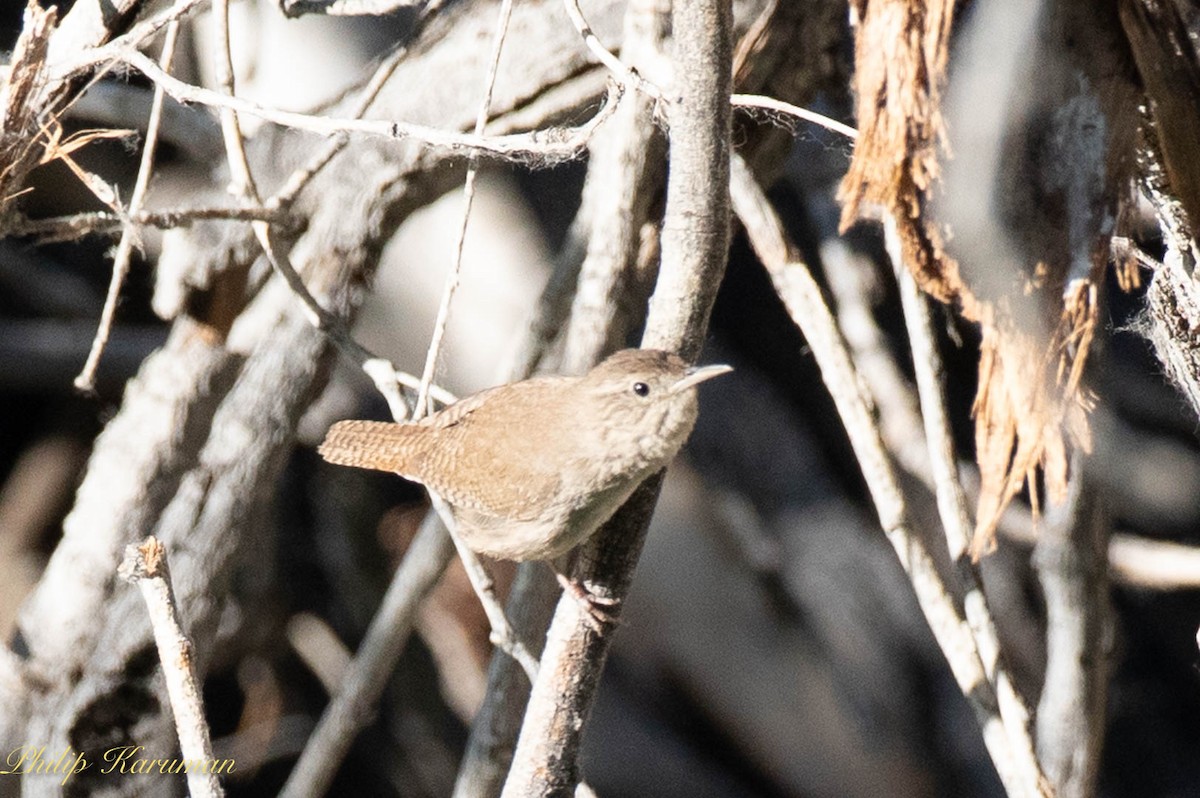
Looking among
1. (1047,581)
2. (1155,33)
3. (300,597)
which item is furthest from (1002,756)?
(300,597)

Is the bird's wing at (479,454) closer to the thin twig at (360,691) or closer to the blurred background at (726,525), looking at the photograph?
the thin twig at (360,691)

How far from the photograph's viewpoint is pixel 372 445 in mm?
2340

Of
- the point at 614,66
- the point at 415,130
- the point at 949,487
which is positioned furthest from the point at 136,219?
the point at 949,487

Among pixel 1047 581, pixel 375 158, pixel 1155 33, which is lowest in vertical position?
pixel 1047 581

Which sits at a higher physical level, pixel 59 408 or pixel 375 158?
pixel 375 158

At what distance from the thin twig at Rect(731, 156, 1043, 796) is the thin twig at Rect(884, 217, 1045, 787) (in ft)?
0.09

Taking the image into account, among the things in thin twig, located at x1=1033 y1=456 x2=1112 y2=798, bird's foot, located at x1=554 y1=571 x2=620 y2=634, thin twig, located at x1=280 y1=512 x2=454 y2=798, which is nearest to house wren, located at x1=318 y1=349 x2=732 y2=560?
bird's foot, located at x1=554 y1=571 x2=620 y2=634

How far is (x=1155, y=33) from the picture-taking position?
154 centimetres

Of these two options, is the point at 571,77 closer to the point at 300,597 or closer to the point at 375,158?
the point at 375,158

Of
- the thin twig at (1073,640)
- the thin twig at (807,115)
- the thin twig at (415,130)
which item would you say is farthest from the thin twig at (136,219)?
→ the thin twig at (1073,640)

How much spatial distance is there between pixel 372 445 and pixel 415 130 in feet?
A: 2.97

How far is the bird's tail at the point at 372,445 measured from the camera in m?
2.29

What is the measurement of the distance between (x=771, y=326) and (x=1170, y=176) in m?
2.20

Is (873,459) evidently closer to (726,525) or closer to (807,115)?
(807,115)
